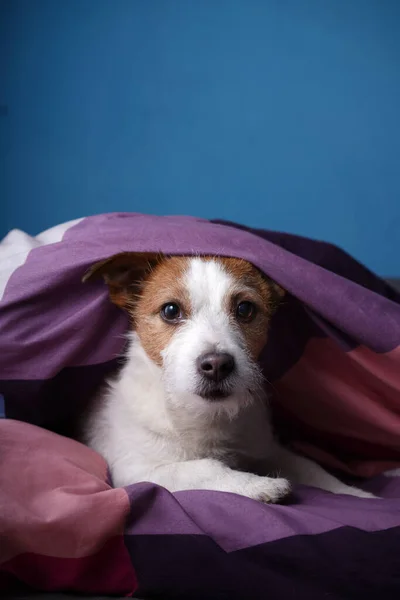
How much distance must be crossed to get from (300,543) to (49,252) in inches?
39.1

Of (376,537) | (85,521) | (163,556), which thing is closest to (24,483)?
(85,521)

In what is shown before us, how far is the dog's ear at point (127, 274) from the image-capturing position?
1.79 m

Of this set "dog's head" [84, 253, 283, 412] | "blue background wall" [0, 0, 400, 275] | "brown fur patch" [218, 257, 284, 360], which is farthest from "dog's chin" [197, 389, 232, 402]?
"blue background wall" [0, 0, 400, 275]

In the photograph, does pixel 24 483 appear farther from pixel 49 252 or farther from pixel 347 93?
pixel 347 93

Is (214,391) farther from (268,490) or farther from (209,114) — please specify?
(209,114)

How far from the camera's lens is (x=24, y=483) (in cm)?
146

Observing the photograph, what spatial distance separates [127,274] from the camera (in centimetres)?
186

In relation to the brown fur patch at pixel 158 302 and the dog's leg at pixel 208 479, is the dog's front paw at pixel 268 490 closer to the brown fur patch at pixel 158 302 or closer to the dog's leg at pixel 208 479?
the dog's leg at pixel 208 479

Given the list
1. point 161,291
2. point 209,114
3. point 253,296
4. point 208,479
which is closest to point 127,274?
point 161,291

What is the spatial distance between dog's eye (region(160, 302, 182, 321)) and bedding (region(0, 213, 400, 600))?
0.14 metres

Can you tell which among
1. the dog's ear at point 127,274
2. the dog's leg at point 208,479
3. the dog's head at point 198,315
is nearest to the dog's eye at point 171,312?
the dog's head at point 198,315

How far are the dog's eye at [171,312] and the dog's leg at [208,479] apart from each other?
0.37 metres

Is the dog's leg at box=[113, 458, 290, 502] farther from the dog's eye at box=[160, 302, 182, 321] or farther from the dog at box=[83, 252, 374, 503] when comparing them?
the dog's eye at box=[160, 302, 182, 321]

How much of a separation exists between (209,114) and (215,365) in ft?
5.67
